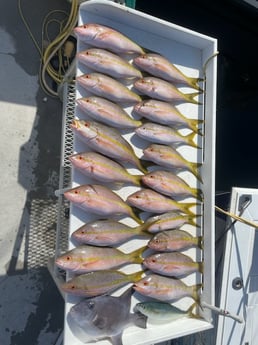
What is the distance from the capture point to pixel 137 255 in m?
1.62

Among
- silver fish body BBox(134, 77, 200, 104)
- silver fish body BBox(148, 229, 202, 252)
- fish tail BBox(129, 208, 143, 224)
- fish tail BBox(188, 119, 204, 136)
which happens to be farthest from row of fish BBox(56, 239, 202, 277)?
silver fish body BBox(134, 77, 200, 104)

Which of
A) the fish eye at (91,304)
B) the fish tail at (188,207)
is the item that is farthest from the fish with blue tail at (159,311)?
the fish tail at (188,207)

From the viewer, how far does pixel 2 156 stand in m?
2.25

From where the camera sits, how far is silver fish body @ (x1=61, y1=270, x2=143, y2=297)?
4.68ft

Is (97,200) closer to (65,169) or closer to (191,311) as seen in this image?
(65,169)

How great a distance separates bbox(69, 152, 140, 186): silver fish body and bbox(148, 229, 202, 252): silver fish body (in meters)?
0.29

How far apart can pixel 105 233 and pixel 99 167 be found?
0.92 ft

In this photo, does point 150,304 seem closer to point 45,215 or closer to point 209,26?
point 45,215

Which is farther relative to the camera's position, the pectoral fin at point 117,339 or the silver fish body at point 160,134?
the silver fish body at point 160,134

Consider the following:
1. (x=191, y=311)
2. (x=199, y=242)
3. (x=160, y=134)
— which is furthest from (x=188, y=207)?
(x=191, y=311)

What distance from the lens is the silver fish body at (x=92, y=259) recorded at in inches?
56.4

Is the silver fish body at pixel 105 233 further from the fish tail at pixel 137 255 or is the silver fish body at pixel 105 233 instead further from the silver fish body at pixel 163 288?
the silver fish body at pixel 163 288

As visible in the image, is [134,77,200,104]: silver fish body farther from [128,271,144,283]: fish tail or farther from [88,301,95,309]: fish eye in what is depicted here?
[88,301,95,309]: fish eye

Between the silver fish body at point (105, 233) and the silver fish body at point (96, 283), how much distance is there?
126mm
